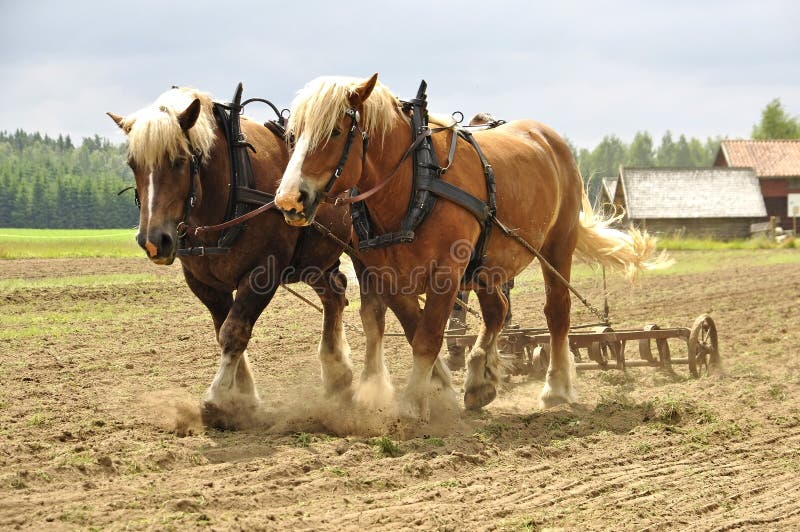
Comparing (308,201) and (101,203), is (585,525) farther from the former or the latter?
(101,203)

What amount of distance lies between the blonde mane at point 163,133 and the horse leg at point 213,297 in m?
0.93

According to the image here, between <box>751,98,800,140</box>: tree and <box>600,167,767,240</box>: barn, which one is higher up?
<box>751,98,800,140</box>: tree

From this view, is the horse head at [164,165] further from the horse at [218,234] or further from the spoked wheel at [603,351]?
the spoked wheel at [603,351]

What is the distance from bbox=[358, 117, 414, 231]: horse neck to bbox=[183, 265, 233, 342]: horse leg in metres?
1.31

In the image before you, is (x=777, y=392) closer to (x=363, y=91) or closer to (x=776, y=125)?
(x=363, y=91)

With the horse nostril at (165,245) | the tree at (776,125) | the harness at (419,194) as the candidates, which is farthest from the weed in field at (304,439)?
the tree at (776,125)

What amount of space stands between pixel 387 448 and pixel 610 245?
12.6 feet

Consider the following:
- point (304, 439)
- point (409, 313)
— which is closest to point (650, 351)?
point (409, 313)

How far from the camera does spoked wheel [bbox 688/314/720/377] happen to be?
838 cm

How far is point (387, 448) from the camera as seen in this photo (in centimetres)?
540

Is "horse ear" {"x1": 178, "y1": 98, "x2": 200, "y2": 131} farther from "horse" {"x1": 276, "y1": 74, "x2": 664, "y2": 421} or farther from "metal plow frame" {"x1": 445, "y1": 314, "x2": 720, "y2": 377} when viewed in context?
"metal plow frame" {"x1": 445, "y1": 314, "x2": 720, "y2": 377}

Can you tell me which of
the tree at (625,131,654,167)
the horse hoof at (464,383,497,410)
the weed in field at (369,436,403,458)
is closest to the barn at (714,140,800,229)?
the horse hoof at (464,383,497,410)

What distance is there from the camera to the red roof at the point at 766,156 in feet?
177

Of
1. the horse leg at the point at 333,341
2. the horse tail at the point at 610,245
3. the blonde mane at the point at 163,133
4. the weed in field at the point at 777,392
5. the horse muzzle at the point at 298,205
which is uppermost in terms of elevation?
the blonde mane at the point at 163,133
